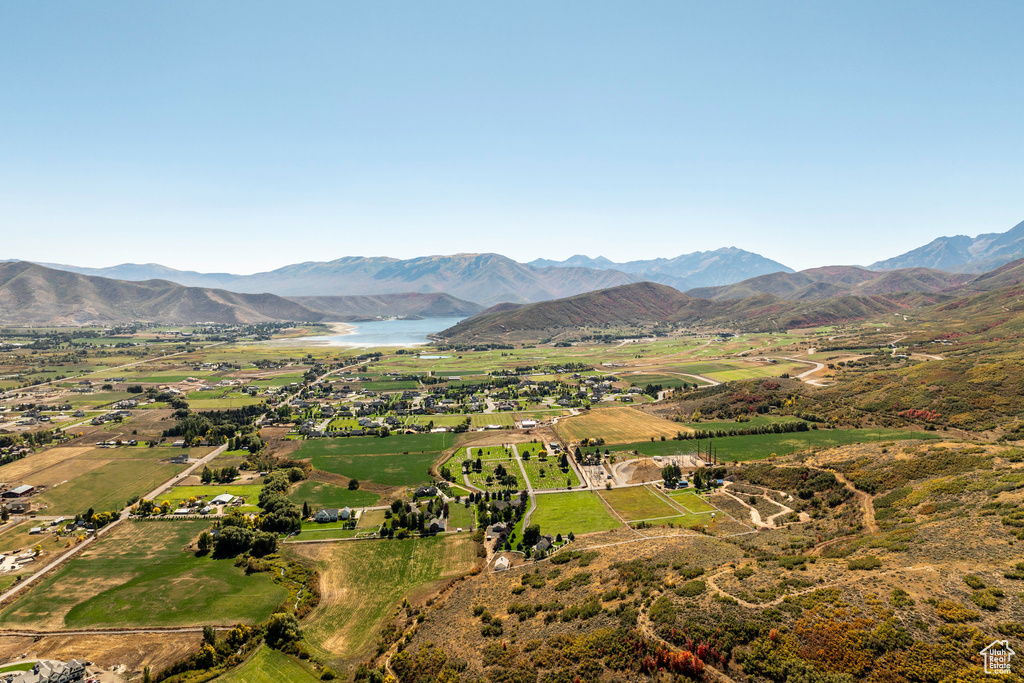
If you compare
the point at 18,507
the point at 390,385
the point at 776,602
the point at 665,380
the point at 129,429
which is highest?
the point at 665,380

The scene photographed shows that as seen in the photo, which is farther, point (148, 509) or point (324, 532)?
point (148, 509)

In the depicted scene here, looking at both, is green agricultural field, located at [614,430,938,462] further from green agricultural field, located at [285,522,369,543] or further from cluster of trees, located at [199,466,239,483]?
cluster of trees, located at [199,466,239,483]

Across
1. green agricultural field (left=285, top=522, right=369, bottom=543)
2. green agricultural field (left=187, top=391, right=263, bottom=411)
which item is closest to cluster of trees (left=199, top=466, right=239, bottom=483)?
green agricultural field (left=285, top=522, right=369, bottom=543)

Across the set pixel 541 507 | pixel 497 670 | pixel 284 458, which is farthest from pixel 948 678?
pixel 284 458

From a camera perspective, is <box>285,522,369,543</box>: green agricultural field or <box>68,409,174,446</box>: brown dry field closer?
<box>285,522,369,543</box>: green agricultural field

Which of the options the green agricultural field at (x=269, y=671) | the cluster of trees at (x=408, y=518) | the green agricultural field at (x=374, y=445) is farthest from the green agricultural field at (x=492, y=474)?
the green agricultural field at (x=269, y=671)

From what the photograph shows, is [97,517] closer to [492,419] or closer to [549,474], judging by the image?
[549,474]

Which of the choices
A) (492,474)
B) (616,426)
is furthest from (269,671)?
(616,426)
